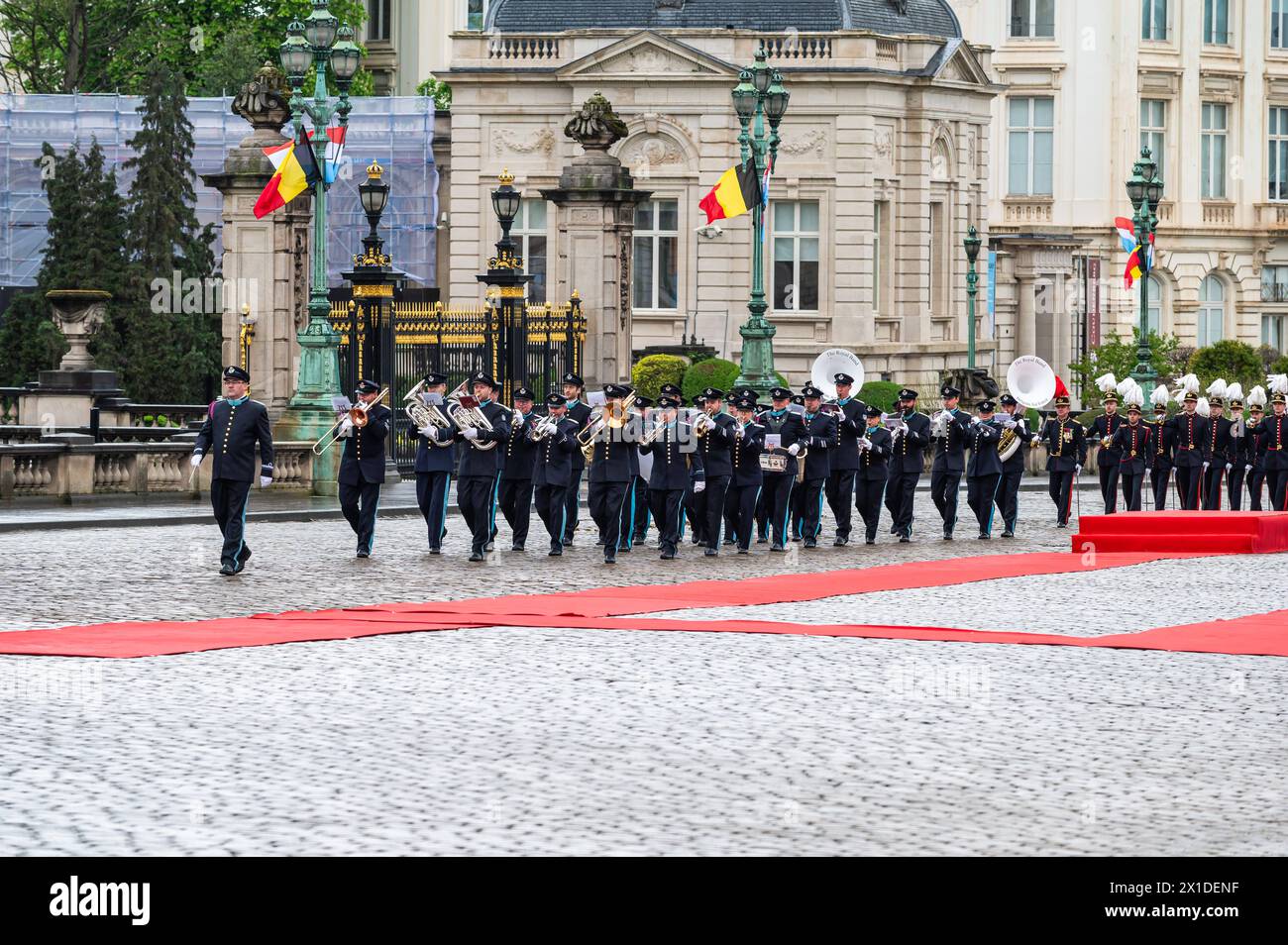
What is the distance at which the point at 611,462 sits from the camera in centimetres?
2364

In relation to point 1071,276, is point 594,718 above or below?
below

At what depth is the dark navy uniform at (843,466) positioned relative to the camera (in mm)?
25828

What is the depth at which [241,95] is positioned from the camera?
3403cm

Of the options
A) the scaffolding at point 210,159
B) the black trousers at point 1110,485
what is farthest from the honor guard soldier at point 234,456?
the scaffolding at point 210,159

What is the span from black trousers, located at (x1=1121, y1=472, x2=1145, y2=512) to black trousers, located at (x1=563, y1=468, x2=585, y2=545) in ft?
26.0

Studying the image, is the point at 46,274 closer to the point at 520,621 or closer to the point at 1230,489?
the point at 1230,489

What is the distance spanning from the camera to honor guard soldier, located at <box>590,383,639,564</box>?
23.5 metres

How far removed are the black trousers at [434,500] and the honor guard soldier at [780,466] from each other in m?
3.16

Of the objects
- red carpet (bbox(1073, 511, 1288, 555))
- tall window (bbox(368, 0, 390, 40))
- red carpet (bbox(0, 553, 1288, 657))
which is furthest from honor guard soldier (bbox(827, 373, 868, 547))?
tall window (bbox(368, 0, 390, 40))

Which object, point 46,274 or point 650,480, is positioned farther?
point 46,274

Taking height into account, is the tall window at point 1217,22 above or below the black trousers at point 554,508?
above

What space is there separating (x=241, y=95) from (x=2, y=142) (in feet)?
87.1

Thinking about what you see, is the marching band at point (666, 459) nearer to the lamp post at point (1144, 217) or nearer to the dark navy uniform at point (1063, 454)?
the dark navy uniform at point (1063, 454)
